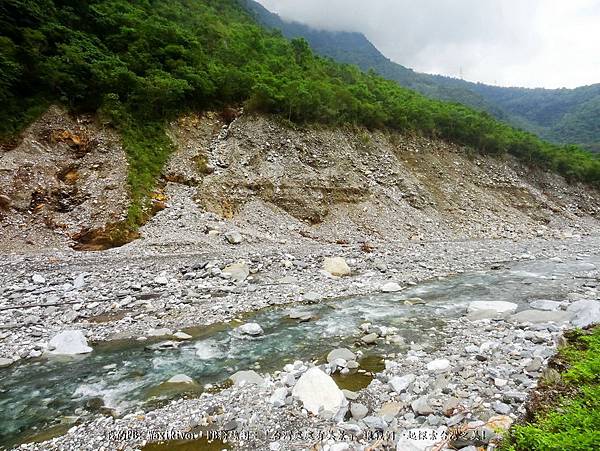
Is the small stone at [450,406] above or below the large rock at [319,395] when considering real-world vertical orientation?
above

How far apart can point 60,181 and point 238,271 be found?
10295 millimetres

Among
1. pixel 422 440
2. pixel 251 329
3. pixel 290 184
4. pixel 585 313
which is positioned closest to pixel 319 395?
pixel 422 440

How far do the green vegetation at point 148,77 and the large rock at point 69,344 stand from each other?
8.95 meters

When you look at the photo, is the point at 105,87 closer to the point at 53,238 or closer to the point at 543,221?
the point at 53,238

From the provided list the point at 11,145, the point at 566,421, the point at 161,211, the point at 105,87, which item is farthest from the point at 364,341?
the point at 105,87

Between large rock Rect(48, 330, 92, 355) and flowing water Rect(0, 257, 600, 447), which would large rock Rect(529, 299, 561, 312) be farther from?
large rock Rect(48, 330, 92, 355)

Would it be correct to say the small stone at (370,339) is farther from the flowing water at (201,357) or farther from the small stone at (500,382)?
the small stone at (500,382)

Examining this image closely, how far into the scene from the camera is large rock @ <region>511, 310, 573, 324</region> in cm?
789

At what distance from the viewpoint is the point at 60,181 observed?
16156mm

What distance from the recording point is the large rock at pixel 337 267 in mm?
14055

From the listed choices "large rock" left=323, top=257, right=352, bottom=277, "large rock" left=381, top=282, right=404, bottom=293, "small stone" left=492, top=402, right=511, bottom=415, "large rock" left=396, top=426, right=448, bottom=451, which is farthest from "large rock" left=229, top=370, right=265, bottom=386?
"large rock" left=323, top=257, right=352, bottom=277

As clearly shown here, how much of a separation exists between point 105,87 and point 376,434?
2173 centimetres

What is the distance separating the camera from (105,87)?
63.2ft

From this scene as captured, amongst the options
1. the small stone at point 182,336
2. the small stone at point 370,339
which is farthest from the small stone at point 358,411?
the small stone at point 182,336
